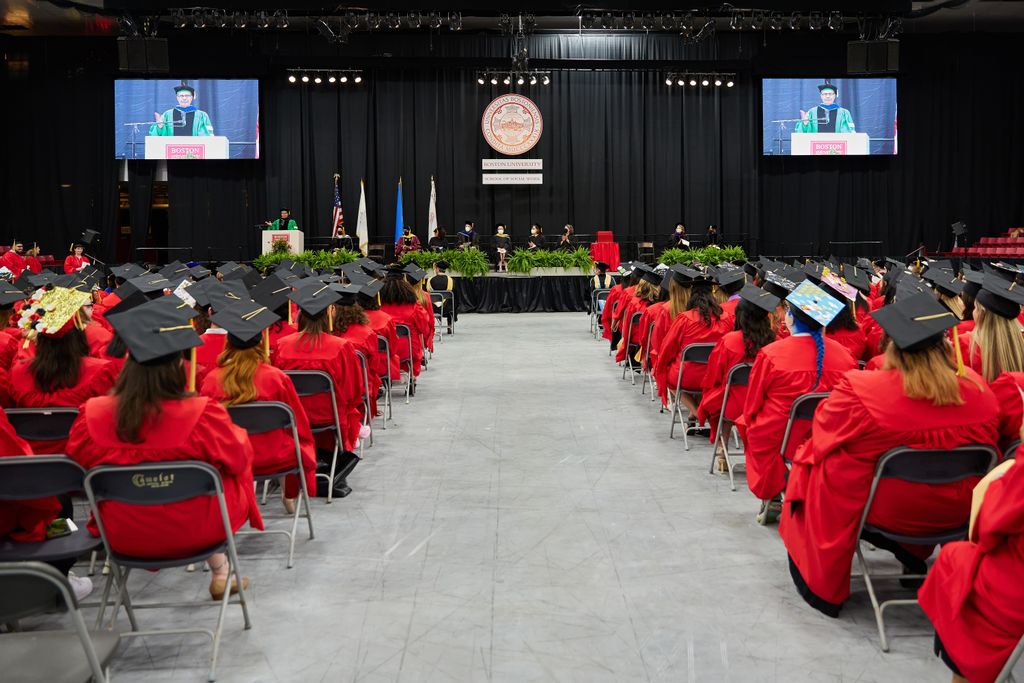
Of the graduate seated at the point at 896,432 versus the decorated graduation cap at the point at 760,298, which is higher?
the decorated graduation cap at the point at 760,298

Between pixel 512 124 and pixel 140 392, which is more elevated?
pixel 512 124

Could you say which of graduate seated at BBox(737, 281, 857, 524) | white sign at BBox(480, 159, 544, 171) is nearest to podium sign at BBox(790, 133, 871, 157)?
white sign at BBox(480, 159, 544, 171)

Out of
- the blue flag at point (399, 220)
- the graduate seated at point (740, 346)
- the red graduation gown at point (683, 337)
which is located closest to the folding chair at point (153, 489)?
the graduate seated at point (740, 346)

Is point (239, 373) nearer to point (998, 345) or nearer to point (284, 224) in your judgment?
point (998, 345)

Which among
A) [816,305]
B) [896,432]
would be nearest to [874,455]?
[896,432]

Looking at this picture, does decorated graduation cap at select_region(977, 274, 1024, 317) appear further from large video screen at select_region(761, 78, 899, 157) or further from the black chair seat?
large video screen at select_region(761, 78, 899, 157)

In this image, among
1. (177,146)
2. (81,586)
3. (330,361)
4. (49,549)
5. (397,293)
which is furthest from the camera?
(177,146)

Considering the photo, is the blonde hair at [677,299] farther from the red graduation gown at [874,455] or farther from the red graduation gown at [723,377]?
the red graduation gown at [874,455]

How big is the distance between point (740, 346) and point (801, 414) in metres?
1.30

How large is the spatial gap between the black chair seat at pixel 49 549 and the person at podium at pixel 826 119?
21485 mm

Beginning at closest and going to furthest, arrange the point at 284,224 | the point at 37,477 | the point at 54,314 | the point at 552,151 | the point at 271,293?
the point at 37,477 < the point at 54,314 < the point at 271,293 < the point at 284,224 < the point at 552,151

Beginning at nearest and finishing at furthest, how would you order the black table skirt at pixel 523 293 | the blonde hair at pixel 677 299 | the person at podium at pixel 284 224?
1. the blonde hair at pixel 677 299
2. the black table skirt at pixel 523 293
3. the person at podium at pixel 284 224

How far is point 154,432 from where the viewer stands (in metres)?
3.10

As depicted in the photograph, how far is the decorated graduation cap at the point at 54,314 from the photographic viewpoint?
4168 millimetres
